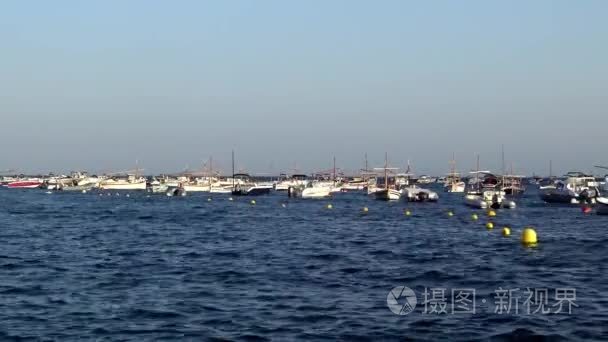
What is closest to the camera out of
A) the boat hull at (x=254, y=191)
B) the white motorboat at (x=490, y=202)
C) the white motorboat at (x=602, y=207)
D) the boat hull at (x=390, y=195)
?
the white motorboat at (x=602, y=207)

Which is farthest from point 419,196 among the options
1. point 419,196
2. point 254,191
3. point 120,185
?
point 120,185

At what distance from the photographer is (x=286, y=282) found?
1104 inches

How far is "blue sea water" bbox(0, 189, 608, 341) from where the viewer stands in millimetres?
20000

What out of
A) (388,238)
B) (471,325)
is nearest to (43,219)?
(388,238)

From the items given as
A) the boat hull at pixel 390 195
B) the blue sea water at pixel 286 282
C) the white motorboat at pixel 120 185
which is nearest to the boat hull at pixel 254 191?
the boat hull at pixel 390 195

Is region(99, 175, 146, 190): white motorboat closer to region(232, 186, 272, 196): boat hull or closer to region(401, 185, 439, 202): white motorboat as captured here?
region(232, 186, 272, 196): boat hull

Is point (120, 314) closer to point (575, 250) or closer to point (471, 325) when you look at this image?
point (471, 325)

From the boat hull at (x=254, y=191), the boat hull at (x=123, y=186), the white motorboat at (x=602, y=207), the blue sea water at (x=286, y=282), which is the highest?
the boat hull at (x=123, y=186)


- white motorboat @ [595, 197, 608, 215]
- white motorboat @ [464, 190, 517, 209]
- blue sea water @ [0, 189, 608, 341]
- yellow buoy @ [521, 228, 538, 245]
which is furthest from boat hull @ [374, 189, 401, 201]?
yellow buoy @ [521, 228, 538, 245]

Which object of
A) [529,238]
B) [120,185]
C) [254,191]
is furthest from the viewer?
[120,185]

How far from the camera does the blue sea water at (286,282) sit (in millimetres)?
20000

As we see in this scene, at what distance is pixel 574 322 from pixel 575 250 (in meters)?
20.2

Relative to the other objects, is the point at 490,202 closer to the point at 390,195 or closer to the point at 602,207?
the point at 602,207

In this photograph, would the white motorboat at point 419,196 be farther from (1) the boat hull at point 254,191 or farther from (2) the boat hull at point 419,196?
(1) the boat hull at point 254,191
